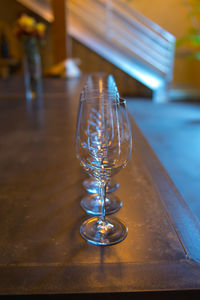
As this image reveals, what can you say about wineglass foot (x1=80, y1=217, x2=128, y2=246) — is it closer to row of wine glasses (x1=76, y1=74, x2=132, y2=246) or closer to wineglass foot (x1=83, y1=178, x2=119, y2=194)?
row of wine glasses (x1=76, y1=74, x2=132, y2=246)

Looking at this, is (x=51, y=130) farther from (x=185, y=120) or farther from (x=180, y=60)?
(x=180, y=60)

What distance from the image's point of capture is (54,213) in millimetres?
499

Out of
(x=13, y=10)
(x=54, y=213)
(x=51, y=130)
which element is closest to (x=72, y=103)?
(x=51, y=130)

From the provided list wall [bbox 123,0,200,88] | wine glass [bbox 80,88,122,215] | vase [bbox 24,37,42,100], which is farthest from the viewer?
wall [bbox 123,0,200,88]

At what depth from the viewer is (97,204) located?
522mm

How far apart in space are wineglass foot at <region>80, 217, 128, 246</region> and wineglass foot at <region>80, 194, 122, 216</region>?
1.0 inches

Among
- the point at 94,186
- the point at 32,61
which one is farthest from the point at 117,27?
the point at 94,186

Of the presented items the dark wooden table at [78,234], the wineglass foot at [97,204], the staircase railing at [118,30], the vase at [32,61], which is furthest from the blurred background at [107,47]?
the wineglass foot at [97,204]

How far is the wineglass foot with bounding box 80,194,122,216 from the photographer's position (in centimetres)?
50

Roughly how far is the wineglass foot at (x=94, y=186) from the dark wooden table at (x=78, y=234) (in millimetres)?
15

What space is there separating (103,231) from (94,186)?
158 millimetres

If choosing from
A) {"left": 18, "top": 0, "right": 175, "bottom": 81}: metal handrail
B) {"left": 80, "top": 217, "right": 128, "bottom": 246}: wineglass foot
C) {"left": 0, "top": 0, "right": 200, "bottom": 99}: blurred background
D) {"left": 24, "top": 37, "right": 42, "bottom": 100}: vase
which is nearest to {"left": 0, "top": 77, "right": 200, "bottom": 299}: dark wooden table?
{"left": 80, "top": 217, "right": 128, "bottom": 246}: wineglass foot

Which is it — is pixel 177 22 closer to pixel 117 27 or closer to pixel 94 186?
pixel 117 27

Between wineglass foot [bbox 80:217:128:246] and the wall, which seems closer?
wineglass foot [bbox 80:217:128:246]
